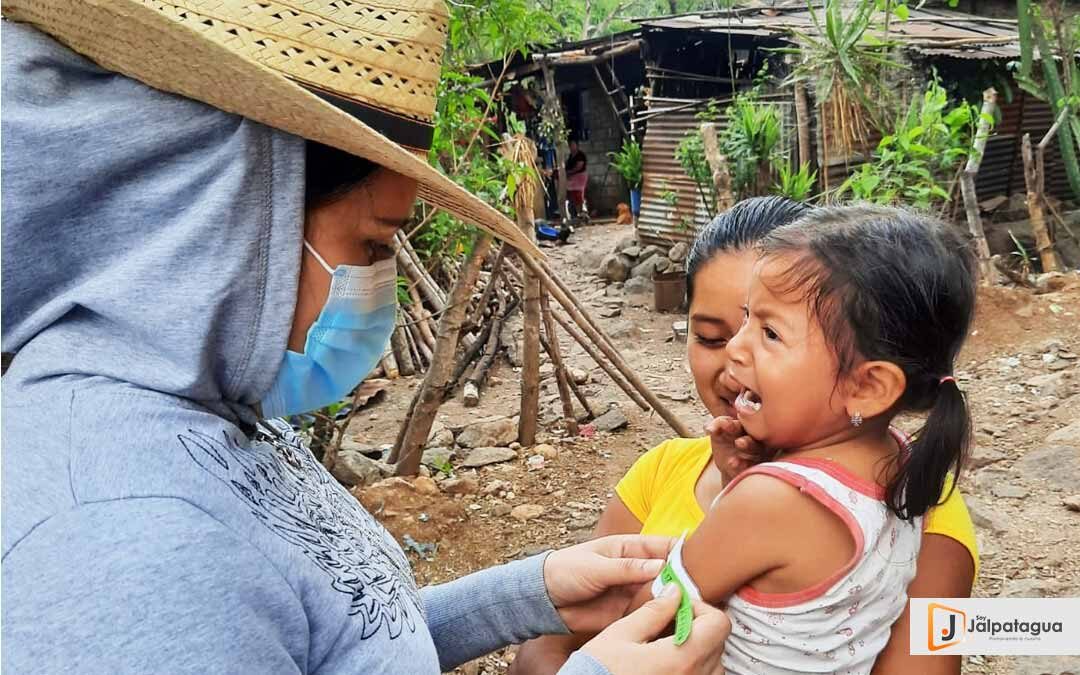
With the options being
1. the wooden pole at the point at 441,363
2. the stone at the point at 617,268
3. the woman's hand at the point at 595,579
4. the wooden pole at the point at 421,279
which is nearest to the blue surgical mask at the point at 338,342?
the woman's hand at the point at 595,579

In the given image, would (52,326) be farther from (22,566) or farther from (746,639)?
(746,639)

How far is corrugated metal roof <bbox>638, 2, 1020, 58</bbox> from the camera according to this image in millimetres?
10086

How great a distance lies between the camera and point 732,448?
5.46 ft

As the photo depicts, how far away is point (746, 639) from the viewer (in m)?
1.45

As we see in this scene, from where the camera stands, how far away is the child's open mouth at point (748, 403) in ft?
4.99

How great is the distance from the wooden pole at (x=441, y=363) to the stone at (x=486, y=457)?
0.60 metres

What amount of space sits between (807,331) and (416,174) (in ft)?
2.38

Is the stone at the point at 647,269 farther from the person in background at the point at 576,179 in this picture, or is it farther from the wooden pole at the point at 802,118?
the person in background at the point at 576,179

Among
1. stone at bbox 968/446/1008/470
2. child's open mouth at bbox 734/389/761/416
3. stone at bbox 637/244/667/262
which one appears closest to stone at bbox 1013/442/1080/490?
stone at bbox 968/446/1008/470

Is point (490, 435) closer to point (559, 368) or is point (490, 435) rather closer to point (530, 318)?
point (559, 368)

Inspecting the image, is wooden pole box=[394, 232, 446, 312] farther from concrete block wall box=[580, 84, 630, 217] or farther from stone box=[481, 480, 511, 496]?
concrete block wall box=[580, 84, 630, 217]

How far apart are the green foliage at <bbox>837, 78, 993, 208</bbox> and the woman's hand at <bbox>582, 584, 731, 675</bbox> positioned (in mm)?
6314

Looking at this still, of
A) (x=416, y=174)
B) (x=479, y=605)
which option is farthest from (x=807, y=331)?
(x=479, y=605)

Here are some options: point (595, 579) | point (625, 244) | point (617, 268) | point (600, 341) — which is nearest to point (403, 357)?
point (600, 341)
